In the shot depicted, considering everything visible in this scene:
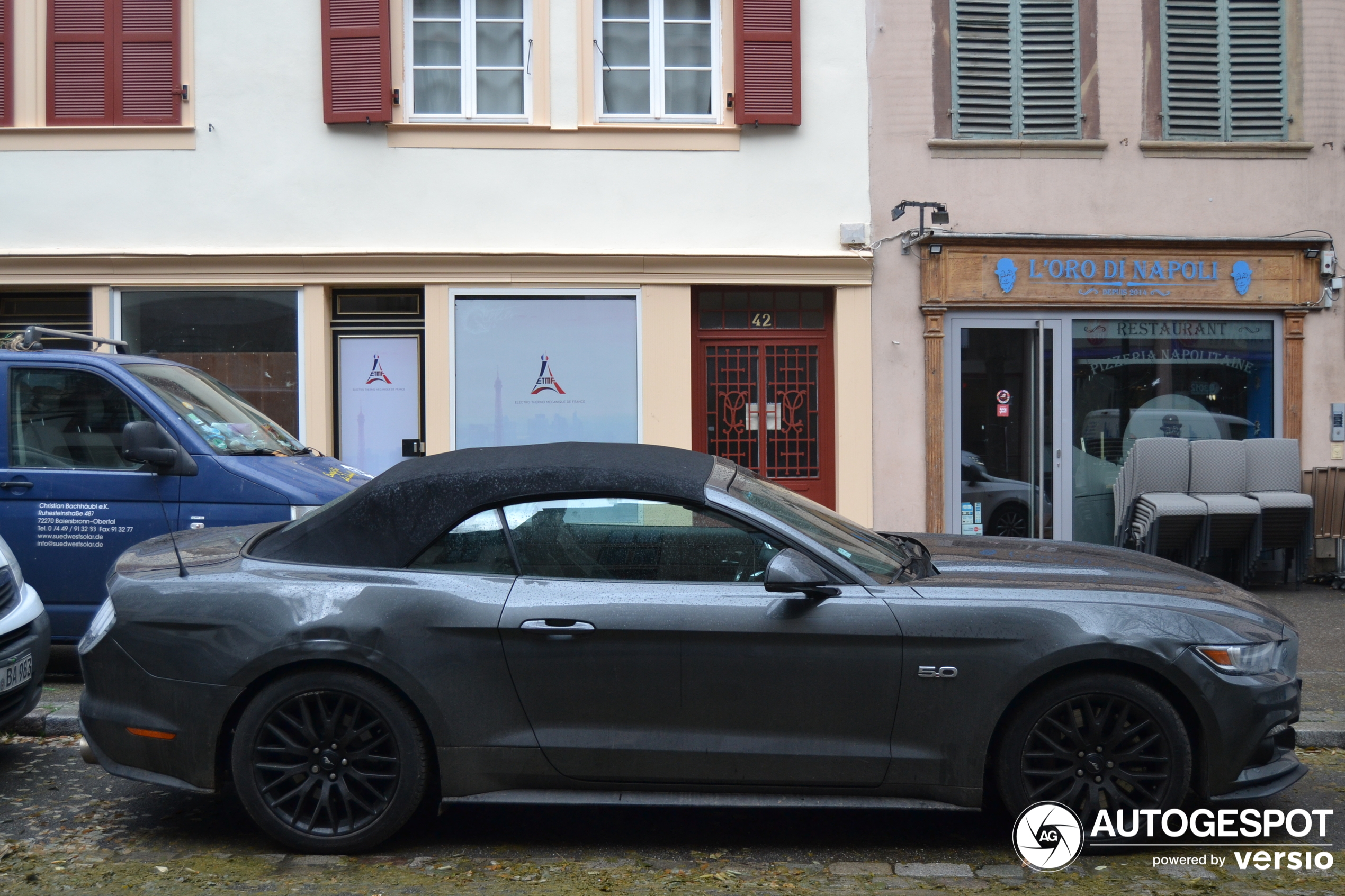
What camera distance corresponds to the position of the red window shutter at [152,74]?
11.4m

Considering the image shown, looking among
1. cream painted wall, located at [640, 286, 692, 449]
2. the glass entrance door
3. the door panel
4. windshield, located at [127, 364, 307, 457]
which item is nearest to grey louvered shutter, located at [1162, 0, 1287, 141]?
the glass entrance door

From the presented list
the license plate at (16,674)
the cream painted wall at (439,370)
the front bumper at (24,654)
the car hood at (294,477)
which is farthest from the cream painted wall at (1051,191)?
the license plate at (16,674)

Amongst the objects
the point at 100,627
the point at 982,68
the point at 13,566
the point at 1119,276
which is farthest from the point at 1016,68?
the point at 100,627

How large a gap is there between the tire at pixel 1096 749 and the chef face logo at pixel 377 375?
840 cm

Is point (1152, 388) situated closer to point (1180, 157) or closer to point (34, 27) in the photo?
point (1180, 157)

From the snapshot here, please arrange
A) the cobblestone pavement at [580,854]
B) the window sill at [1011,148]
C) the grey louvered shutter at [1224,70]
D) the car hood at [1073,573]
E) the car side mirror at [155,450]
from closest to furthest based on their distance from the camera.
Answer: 1. the cobblestone pavement at [580,854]
2. the car hood at [1073,573]
3. the car side mirror at [155,450]
4. the window sill at [1011,148]
5. the grey louvered shutter at [1224,70]

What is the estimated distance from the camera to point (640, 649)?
4.37m

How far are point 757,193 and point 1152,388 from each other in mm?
4321

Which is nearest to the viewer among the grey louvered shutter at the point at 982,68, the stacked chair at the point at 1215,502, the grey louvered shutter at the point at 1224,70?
the stacked chair at the point at 1215,502

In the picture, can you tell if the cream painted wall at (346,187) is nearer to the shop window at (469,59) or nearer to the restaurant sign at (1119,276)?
the shop window at (469,59)

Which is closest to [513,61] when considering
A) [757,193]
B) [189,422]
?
[757,193]

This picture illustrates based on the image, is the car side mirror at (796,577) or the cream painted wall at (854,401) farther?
the cream painted wall at (854,401)

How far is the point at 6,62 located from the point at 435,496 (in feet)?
31.1

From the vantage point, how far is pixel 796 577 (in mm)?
4277
